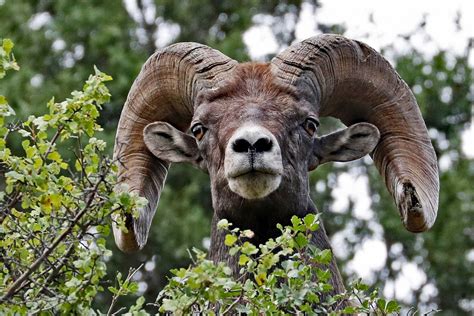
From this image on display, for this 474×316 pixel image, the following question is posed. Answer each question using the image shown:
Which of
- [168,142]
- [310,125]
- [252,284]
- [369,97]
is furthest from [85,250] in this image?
[369,97]

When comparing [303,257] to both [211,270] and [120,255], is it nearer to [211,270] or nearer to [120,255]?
[211,270]

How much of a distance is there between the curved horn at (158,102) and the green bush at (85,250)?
253 centimetres

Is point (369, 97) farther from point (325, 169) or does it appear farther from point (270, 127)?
point (325, 169)

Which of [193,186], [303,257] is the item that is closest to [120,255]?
[193,186]

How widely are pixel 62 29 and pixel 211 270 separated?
78.7 ft

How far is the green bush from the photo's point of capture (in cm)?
741

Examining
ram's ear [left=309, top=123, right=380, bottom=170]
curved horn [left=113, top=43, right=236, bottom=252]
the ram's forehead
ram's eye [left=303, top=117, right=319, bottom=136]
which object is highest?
curved horn [left=113, top=43, right=236, bottom=252]

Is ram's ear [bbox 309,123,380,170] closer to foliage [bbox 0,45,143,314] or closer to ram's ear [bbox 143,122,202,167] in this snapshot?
ram's ear [bbox 143,122,202,167]

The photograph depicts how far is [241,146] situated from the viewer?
930cm

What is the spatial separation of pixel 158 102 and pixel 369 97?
66.7 inches

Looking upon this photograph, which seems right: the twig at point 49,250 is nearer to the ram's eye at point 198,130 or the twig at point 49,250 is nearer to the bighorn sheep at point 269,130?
the bighorn sheep at point 269,130

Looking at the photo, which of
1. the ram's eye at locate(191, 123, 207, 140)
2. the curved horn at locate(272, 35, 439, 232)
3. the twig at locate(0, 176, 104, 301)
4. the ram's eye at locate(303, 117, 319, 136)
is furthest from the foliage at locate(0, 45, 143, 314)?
Result: the curved horn at locate(272, 35, 439, 232)

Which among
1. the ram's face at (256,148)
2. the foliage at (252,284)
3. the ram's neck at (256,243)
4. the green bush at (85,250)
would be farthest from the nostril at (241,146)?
the foliage at (252,284)

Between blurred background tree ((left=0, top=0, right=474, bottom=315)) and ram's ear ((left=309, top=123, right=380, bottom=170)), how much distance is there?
14.3 m
